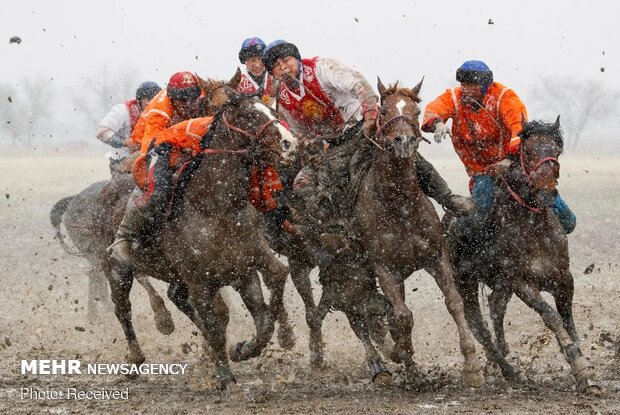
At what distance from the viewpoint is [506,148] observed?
309 inches

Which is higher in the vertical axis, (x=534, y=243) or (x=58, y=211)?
(x=58, y=211)

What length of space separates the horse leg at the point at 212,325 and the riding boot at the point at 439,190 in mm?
1918

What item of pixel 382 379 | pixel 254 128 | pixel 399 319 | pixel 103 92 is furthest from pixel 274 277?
pixel 103 92

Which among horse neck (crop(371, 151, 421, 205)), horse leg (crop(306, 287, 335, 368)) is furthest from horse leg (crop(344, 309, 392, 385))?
horse neck (crop(371, 151, 421, 205))

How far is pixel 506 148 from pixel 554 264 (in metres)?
1.23

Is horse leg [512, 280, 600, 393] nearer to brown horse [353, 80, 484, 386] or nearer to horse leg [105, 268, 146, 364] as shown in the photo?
brown horse [353, 80, 484, 386]

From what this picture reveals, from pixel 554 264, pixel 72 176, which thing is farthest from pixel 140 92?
pixel 72 176

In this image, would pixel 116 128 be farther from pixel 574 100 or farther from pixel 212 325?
pixel 574 100

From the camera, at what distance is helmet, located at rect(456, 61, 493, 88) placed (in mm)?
7590

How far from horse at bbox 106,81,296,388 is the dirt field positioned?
63cm

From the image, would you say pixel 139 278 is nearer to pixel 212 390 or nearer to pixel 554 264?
pixel 212 390

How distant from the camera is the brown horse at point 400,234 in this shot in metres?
6.86

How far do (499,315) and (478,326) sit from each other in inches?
13.9

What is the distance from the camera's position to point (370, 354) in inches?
307
